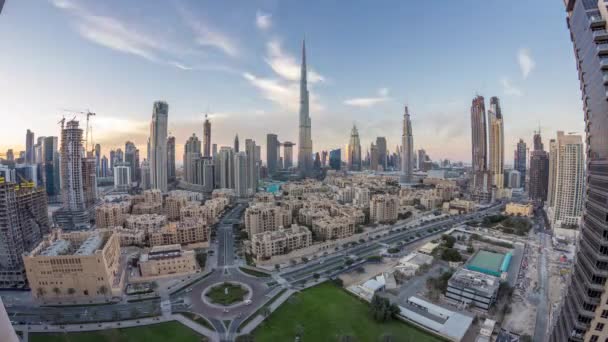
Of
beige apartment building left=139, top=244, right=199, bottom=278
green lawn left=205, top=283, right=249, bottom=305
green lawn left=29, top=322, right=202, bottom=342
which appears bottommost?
green lawn left=29, top=322, right=202, bottom=342

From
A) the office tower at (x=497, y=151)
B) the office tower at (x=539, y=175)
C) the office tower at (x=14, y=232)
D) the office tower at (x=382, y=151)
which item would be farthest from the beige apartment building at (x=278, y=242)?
the office tower at (x=382, y=151)

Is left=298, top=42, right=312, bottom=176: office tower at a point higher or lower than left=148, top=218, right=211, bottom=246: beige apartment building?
higher

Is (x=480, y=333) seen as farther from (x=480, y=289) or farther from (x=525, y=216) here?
(x=525, y=216)

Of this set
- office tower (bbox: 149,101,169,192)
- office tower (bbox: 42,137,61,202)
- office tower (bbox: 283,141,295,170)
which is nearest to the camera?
office tower (bbox: 42,137,61,202)

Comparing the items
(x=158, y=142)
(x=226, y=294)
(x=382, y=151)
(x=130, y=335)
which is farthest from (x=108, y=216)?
(x=382, y=151)

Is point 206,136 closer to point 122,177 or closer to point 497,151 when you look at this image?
point 122,177

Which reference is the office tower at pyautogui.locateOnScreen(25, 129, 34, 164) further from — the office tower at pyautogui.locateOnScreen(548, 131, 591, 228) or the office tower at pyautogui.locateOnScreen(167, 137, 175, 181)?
the office tower at pyautogui.locateOnScreen(548, 131, 591, 228)

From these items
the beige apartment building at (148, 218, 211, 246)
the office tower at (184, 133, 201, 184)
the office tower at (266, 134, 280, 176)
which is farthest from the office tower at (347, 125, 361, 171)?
the beige apartment building at (148, 218, 211, 246)
